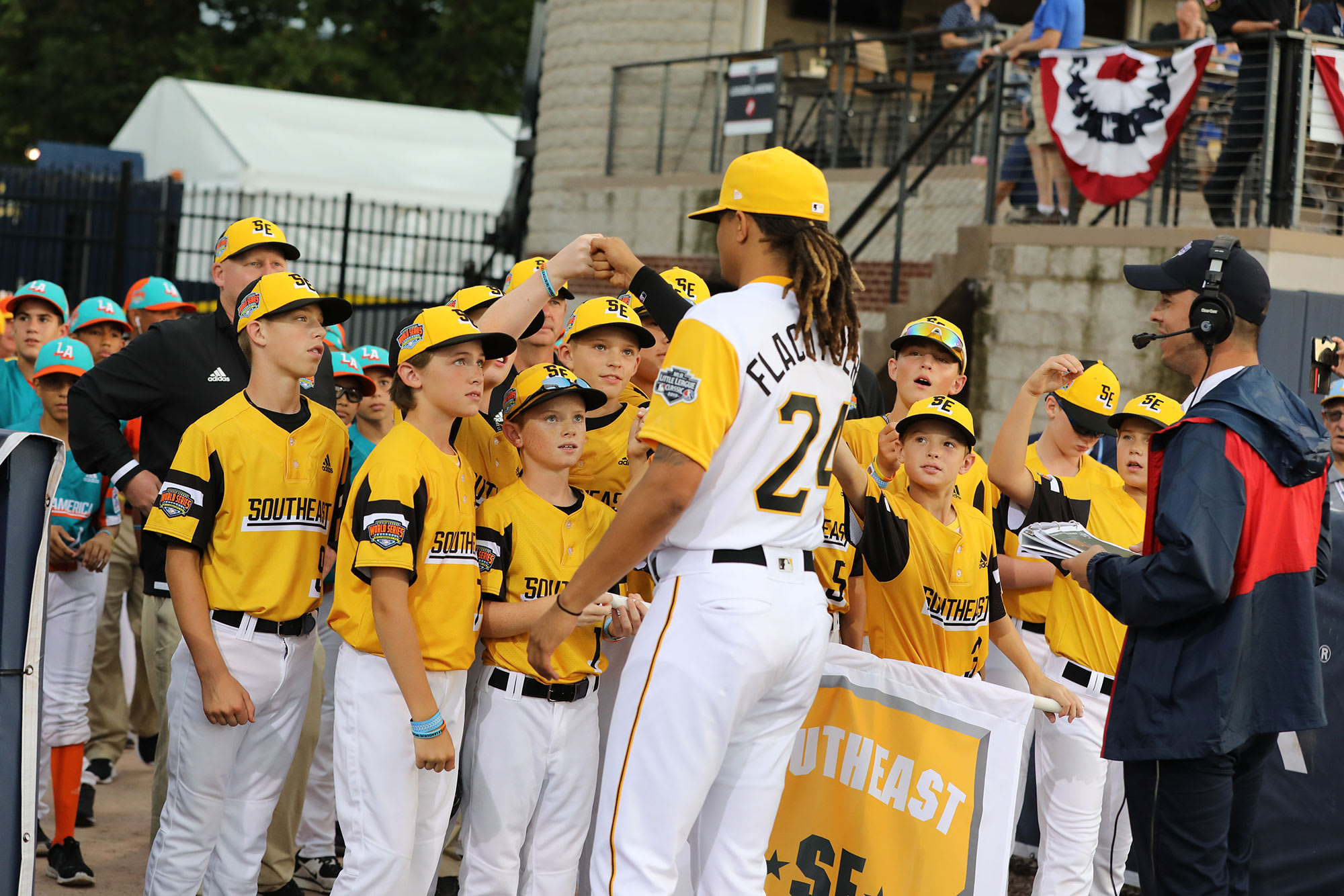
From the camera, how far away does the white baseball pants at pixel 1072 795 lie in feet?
17.7

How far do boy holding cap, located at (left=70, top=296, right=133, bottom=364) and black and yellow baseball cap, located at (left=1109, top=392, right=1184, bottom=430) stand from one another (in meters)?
5.62

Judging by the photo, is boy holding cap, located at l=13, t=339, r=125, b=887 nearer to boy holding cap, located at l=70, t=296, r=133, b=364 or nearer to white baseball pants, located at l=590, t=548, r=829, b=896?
boy holding cap, located at l=70, t=296, r=133, b=364

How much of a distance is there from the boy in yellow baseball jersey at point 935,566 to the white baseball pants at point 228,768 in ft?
7.16

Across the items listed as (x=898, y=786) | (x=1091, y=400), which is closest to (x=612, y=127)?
(x=1091, y=400)

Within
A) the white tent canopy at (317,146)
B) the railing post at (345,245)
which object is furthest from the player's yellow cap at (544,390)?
the white tent canopy at (317,146)

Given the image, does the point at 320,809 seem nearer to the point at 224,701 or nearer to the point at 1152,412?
the point at 224,701

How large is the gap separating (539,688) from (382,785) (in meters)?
0.62

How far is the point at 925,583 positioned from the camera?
518 centimetres

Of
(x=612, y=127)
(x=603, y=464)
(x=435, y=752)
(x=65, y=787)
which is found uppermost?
(x=612, y=127)

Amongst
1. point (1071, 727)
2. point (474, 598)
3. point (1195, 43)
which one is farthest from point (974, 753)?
point (1195, 43)

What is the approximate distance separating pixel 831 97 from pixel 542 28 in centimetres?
528

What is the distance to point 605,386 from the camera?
517 centimetres

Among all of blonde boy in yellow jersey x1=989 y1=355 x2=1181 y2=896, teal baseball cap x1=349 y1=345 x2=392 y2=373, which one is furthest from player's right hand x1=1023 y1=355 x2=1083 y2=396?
teal baseball cap x1=349 y1=345 x2=392 y2=373

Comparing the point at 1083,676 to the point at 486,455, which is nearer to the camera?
the point at 486,455
